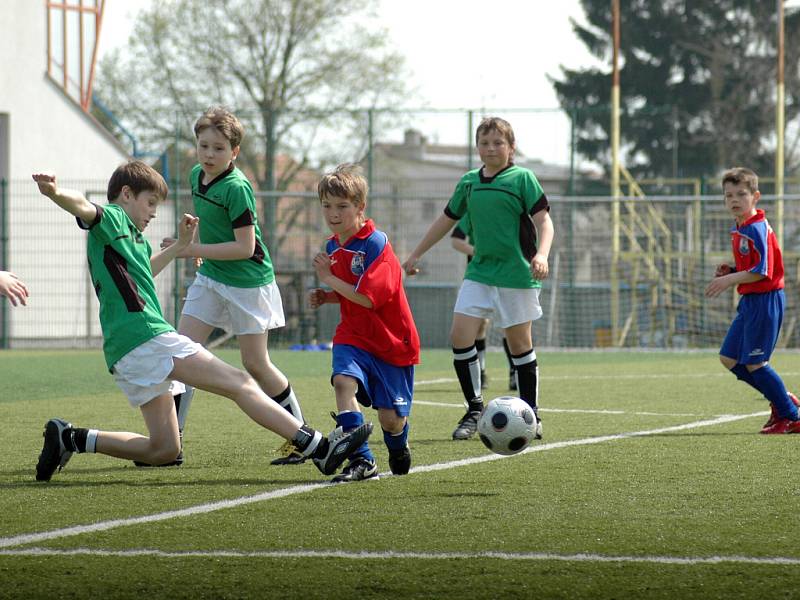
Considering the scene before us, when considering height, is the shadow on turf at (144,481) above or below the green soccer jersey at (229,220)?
below

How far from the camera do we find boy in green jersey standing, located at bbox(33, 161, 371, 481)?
5434 millimetres

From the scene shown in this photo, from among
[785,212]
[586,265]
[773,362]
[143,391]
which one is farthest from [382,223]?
[143,391]

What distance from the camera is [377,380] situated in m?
5.62

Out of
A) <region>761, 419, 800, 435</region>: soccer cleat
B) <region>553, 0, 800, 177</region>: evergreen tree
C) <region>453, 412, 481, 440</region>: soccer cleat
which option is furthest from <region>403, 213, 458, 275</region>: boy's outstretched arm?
<region>553, 0, 800, 177</region>: evergreen tree

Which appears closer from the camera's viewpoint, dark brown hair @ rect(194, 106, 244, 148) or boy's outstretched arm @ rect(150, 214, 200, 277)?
boy's outstretched arm @ rect(150, 214, 200, 277)

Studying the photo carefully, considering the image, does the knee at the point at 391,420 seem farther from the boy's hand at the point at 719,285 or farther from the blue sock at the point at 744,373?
the blue sock at the point at 744,373

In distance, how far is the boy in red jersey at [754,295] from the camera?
758 cm

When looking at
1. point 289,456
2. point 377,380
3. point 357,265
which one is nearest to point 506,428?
point 377,380

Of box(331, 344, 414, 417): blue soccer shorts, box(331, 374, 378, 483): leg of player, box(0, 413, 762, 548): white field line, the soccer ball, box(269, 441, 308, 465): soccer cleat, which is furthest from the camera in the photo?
box(269, 441, 308, 465): soccer cleat

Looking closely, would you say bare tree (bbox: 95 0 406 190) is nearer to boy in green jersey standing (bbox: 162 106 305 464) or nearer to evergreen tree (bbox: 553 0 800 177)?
evergreen tree (bbox: 553 0 800 177)

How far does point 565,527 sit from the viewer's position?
4.42 m

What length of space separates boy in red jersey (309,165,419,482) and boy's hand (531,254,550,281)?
1.46 metres

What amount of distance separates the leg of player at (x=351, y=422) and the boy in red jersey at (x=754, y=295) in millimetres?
2861

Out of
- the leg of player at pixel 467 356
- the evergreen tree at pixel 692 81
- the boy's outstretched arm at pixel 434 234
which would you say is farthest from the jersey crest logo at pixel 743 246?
the evergreen tree at pixel 692 81
